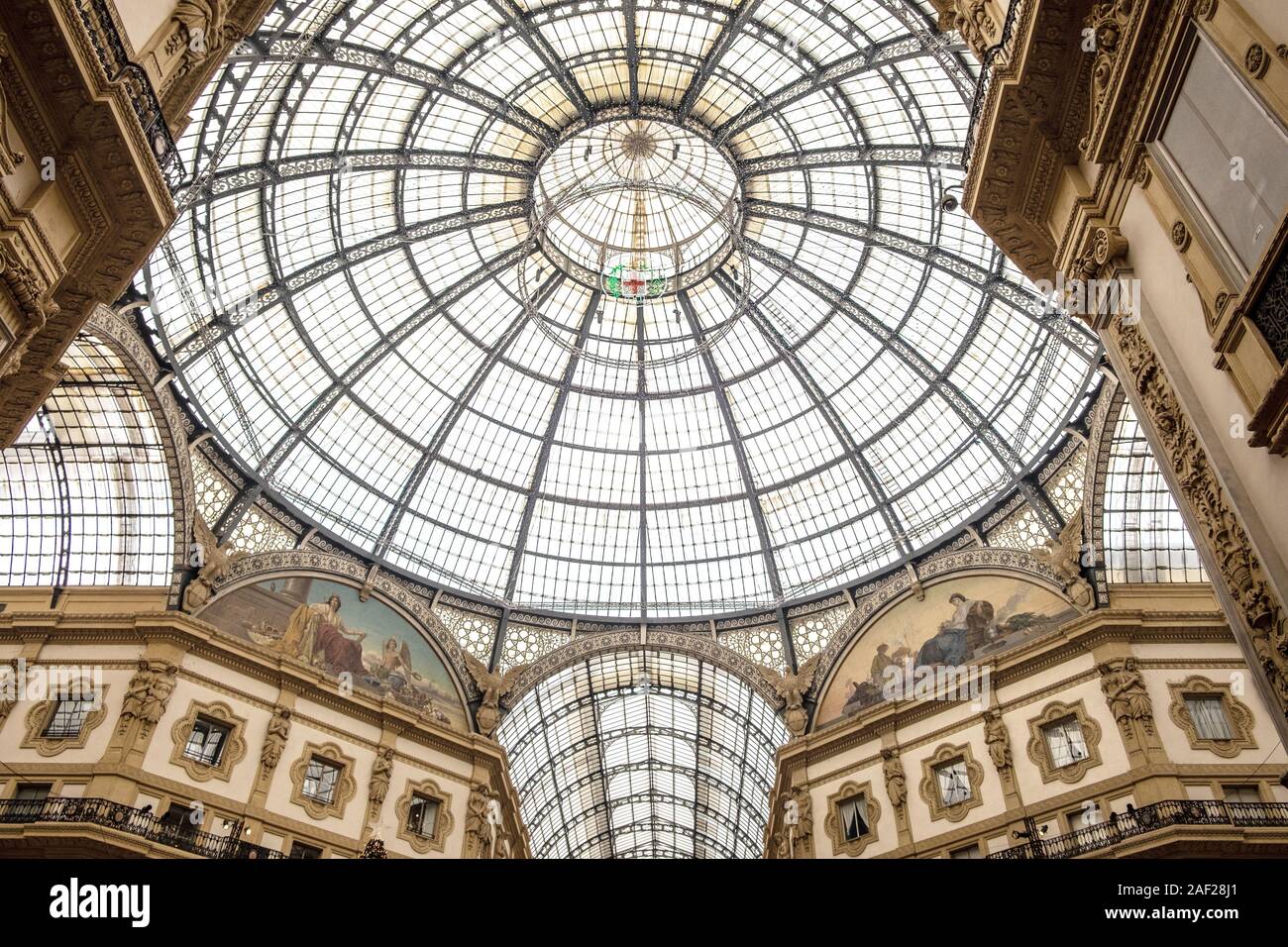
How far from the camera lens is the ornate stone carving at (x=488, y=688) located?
34156 mm

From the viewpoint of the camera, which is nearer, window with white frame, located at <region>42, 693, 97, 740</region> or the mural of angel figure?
window with white frame, located at <region>42, 693, 97, 740</region>

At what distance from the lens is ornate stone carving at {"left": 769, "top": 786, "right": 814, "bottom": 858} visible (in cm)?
3047

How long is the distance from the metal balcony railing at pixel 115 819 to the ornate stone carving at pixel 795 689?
1945 centimetres

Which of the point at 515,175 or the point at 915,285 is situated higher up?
the point at 515,175

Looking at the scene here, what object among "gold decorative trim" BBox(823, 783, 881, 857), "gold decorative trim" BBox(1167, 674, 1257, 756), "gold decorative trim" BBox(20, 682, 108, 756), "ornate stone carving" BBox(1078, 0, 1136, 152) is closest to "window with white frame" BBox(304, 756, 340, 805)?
"gold decorative trim" BBox(20, 682, 108, 756)

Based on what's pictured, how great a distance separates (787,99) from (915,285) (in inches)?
364

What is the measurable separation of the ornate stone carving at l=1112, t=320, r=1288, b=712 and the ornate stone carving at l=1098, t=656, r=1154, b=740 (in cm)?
1658

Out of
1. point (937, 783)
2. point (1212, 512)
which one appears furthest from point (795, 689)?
point (1212, 512)

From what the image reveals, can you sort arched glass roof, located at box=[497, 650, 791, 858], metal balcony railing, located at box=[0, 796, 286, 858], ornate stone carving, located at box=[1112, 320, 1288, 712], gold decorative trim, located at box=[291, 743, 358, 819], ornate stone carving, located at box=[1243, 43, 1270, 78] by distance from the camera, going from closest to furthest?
1. ornate stone carving, located at box=[1243, 43, 1270, 78]
2. ornate stone carving, located at box=[1112, 320, 1288, 712]
3. metal balcony railing, located at box=[0, 796, 286, 858]
4. gold decorative trim, located at box=[291, 743, 358, 819]
5. arched glass roof, located at box=[497, 650, 791, 858]

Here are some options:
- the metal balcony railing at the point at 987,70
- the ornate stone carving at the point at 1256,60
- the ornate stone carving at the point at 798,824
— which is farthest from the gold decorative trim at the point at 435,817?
the ornate stone carving at the point at 1256,60

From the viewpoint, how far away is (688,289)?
3741 cm

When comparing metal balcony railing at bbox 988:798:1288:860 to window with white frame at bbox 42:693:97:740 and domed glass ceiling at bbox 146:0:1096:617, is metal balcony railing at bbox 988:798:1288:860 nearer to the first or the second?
domed glass ceiling at bbox 146:0:1096:617
